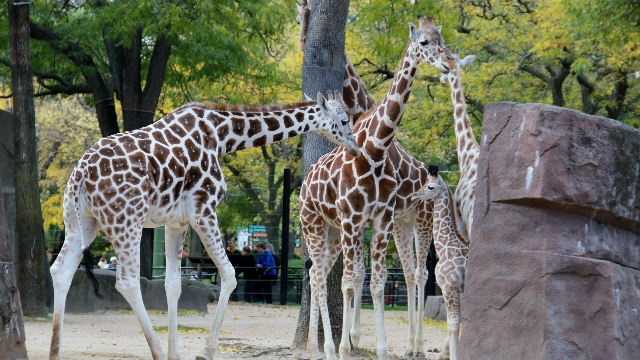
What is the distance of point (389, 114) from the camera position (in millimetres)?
10539

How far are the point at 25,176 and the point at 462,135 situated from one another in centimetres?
746

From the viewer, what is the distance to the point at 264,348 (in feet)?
40.3

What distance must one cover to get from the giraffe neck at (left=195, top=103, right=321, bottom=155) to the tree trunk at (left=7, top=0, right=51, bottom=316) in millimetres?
6307

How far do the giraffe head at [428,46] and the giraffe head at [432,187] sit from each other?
1070 millimetres

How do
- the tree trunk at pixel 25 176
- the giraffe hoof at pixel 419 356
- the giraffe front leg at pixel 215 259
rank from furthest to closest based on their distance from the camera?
the tree trunk at pixel 25 176 → the giraffe hoof at pixel 419 356 → the giraffe front leg at pixel 215 259

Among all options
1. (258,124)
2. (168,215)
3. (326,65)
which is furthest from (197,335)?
(168,215)

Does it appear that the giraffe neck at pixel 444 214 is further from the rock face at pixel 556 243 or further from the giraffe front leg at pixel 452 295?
the rock face at pixel 556 243

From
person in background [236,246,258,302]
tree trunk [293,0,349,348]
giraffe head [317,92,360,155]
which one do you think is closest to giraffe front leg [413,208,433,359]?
tree trunk [293,0,349,348]

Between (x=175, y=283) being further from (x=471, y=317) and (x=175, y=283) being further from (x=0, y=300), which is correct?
Result: (x=471, y=317)

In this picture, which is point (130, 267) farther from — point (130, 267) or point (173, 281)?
point (173, 281)

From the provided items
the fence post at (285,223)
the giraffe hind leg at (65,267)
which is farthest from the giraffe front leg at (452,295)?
the fence post at (285,223)

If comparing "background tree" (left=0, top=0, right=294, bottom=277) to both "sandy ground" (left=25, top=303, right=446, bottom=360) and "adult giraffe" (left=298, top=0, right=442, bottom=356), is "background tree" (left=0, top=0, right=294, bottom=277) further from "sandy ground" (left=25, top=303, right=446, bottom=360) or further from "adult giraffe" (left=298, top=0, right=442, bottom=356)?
"adult giraffe" (left=298, top=0, right=442, bottom=356)

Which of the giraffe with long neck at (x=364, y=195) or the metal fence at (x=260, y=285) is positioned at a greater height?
the giraffe with long neck at (x=364, y=195)

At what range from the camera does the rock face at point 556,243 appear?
22.0 ft
